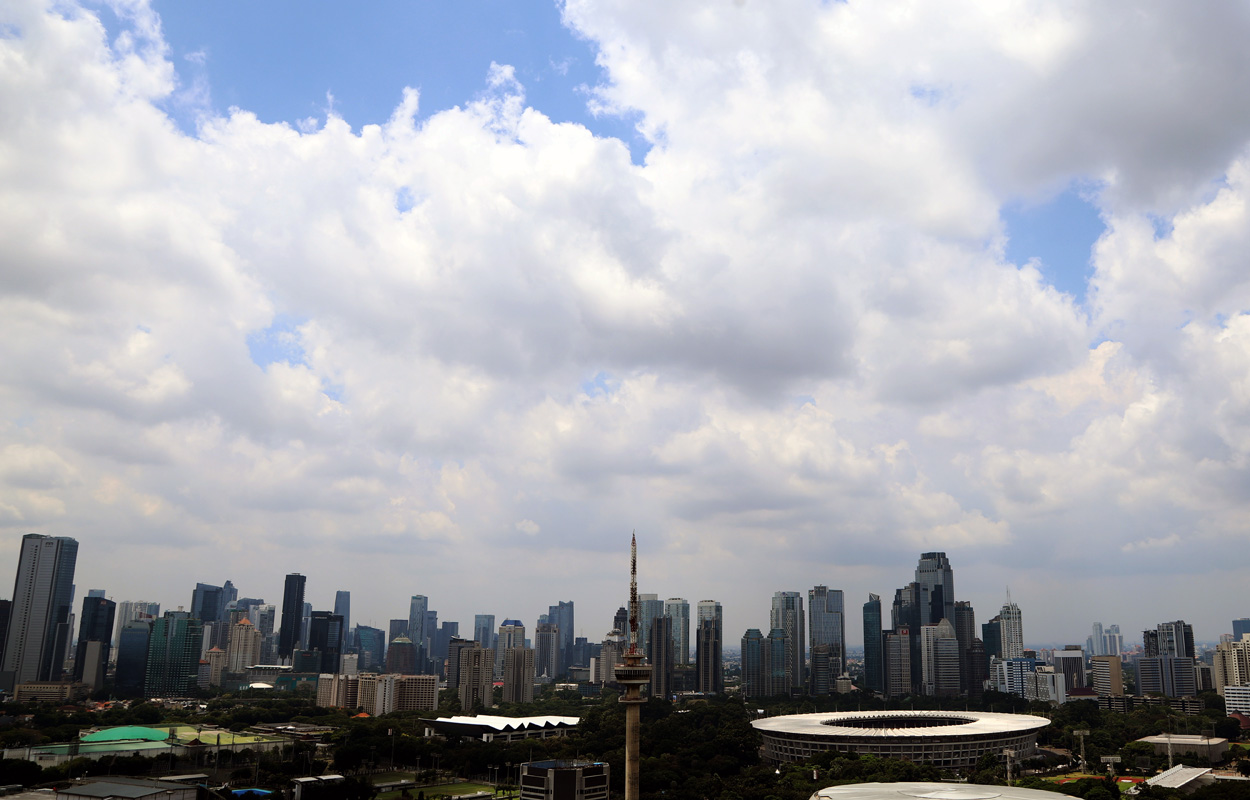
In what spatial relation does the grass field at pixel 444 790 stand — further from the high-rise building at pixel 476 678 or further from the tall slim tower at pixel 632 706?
the high-rise building at pixel 476 678

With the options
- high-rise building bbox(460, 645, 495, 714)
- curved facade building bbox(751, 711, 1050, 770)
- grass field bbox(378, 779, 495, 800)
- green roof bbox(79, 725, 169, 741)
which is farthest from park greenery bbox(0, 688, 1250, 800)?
high-rise building bbox(460, 645, 495, 714)

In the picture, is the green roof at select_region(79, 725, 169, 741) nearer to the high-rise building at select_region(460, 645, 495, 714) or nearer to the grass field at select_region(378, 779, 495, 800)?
the grass field at select_region(378, 779, 495, 800)

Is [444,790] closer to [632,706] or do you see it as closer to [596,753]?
[596,753]

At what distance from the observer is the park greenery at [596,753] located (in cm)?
8531

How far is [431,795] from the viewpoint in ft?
300

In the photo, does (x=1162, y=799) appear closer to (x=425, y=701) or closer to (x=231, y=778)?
(x=231, y=778)

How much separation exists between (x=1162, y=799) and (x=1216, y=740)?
53.0 meters

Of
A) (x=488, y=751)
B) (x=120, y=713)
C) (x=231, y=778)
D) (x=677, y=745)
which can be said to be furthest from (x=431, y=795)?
(x=120, y=713)

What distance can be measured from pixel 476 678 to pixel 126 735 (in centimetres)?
8505

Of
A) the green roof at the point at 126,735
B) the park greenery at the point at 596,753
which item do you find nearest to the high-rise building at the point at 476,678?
the park greenery at the point at 596,753

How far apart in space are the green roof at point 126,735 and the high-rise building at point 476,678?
77.4 m

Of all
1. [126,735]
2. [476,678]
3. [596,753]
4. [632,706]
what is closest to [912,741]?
[596,753]

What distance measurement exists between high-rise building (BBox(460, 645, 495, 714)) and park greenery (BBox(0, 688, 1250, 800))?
33457 millimetres

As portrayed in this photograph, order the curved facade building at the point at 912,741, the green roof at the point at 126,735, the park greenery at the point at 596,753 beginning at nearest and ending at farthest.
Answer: the park greenery at the point at 596,753, the curved facade building at the point at 912,741, the green roof at the point at 126,735
